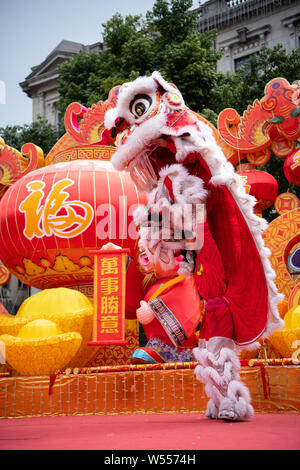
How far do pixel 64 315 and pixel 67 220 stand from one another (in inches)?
37.4

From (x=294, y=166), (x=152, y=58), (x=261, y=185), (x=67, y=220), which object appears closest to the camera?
(x=67, y=220)

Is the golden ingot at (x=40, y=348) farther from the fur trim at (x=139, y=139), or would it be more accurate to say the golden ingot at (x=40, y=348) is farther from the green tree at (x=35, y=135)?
the green tree at (x=35, y=135)

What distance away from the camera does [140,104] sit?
265 cm

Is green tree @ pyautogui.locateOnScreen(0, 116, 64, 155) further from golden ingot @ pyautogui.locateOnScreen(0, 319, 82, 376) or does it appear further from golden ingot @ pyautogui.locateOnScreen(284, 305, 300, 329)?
golden ingot @ pyautogui.locateOnScreen(284, 305, 300, 329)

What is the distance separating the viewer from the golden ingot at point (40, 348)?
168 inches

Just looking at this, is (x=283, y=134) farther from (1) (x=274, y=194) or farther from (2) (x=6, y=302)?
(2) (x=6, y=302)

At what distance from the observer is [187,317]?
3.98 metres

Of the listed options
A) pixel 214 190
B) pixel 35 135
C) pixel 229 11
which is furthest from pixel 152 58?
pixel 214 190

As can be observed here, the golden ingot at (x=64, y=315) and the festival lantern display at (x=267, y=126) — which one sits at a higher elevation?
the festival lantern display at (x=267, y=126)

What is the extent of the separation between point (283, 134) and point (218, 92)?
4595mm

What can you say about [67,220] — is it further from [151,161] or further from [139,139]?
[139,139]

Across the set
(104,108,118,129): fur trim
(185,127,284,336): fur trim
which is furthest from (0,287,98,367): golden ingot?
(185,127,284,336): fur trim

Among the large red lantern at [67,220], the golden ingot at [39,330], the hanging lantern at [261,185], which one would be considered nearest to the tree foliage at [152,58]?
the hanging lantern at [261,185]

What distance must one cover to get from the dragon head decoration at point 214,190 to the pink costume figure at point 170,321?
56.1 inches
